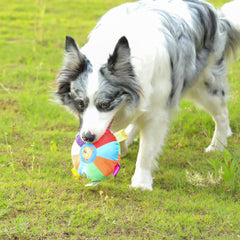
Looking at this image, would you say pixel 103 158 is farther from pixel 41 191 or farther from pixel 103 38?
pixel 103 38

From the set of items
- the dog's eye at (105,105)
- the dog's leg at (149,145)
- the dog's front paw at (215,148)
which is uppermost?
the dog's eye at (105,105)

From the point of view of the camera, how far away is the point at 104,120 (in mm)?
3650

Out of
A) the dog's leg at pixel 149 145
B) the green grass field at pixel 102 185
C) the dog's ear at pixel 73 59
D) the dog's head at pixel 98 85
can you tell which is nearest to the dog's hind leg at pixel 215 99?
the green grass field at pixel 102 185

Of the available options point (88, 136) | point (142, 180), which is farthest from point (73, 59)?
point (142, 180)

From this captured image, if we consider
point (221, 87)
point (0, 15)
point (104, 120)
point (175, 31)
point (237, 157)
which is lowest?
point (0, 15)

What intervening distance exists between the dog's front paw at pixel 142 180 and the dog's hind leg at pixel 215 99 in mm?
1286

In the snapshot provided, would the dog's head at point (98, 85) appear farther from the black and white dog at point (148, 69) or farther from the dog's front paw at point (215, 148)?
the dog's front paw at point (215, 148)

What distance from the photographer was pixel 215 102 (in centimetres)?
538

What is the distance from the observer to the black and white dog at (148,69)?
3656mm

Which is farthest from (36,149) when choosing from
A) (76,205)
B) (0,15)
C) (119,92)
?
(0,15)

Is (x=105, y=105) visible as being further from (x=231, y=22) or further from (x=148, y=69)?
(x=231, y=22)

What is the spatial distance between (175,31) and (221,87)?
1.30 meters

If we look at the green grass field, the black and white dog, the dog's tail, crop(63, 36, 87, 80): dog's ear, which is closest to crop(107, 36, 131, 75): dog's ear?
the black and white dog

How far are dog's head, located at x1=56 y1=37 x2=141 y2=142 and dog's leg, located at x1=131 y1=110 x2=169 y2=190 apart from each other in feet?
2.07
